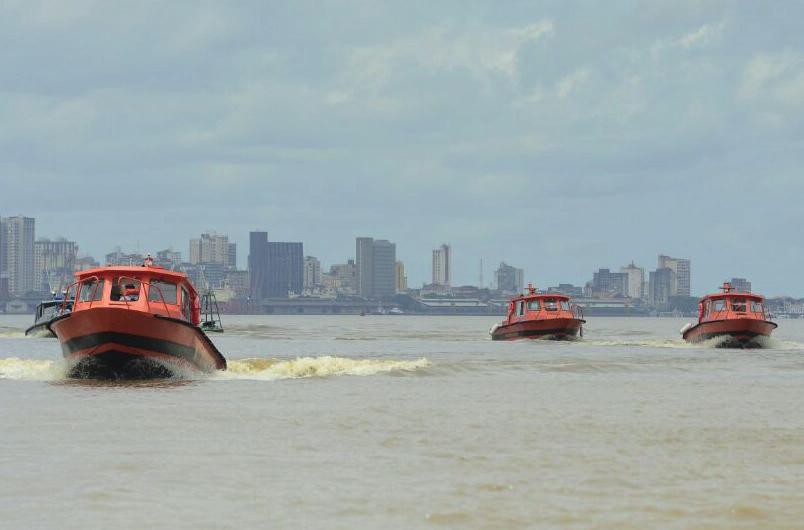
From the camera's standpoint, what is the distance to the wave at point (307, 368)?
37669mm

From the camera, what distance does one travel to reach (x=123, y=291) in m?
33.3

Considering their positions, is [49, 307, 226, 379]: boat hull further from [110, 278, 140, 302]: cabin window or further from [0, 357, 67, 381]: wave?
[110, 278, 140, 302]: cabin window

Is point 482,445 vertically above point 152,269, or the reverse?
point 152,269

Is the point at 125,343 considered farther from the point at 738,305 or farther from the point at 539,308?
the point at 539,308

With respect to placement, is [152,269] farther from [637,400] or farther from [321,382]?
[637,400]

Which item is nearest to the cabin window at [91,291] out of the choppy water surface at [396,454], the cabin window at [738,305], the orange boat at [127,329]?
the orange boat at [127,329]

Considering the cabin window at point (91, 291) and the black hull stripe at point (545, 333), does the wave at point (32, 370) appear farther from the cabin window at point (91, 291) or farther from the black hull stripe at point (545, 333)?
the black hull stripe at point (545, 333)

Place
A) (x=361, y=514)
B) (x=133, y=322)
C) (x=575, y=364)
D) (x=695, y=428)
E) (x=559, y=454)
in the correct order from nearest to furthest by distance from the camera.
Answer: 1. (x=361, y=514)
2. (x=559, y=454)
3. (x=695, y=428)
4. (x=133, y=322)
5. (x=575, y=364)

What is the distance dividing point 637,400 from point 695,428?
6.63 metres

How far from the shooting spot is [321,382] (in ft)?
115

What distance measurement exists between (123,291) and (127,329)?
69.4 inches

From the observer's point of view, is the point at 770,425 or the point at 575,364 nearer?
the point at 770,425

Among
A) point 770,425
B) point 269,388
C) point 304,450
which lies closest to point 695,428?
point 770,425

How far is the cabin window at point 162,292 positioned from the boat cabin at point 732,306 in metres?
35.2
